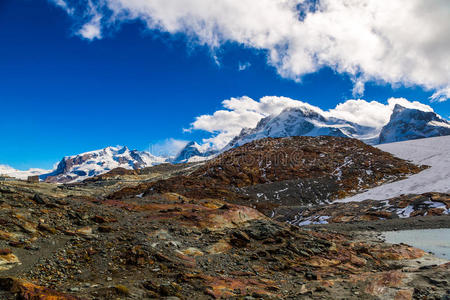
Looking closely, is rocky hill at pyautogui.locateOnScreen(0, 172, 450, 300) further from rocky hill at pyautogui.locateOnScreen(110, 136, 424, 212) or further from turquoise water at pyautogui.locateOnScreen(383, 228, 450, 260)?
rocky hill at pyautogui.locateOnScreen(110, 136, 424, 212)

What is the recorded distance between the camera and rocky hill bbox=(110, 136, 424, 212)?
62.1 m

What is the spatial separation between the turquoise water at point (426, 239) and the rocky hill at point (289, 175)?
1130 inches

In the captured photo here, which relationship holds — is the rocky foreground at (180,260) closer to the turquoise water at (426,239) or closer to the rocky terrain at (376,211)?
the turquoise water at (426,239)

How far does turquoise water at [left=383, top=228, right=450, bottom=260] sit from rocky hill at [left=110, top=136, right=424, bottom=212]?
2870 cm

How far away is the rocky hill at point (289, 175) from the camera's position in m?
62.1

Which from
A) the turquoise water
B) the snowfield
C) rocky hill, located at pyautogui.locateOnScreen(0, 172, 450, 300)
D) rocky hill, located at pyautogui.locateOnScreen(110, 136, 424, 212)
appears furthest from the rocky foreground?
rocky hill, located at pyautogui.locateOnScreen(110, 136, 424, 212)

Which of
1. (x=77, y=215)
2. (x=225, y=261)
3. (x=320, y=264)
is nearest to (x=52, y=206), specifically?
(x=77, y=215)

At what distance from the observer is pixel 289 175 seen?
254ft

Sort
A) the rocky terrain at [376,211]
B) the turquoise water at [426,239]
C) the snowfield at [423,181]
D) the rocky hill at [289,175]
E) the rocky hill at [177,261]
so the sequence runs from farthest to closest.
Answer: the rocky hill at [289,175] < the snowfield at [423,181] < the rocky terrain at [376,211] < the turquoise water at [426,239] < the rocky hill at [177,261]

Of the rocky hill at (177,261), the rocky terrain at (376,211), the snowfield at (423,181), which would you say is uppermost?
the snowfield at (423,181)

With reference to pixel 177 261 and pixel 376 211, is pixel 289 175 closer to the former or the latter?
pixel 376 211

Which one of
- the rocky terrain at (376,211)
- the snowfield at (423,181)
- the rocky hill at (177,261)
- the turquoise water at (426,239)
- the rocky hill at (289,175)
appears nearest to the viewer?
the rocky hill at (177,261)

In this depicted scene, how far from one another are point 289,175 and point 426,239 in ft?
165

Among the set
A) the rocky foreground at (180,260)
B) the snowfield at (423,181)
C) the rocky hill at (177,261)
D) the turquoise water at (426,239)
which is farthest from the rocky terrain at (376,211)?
the rocky hill at (177,261)
